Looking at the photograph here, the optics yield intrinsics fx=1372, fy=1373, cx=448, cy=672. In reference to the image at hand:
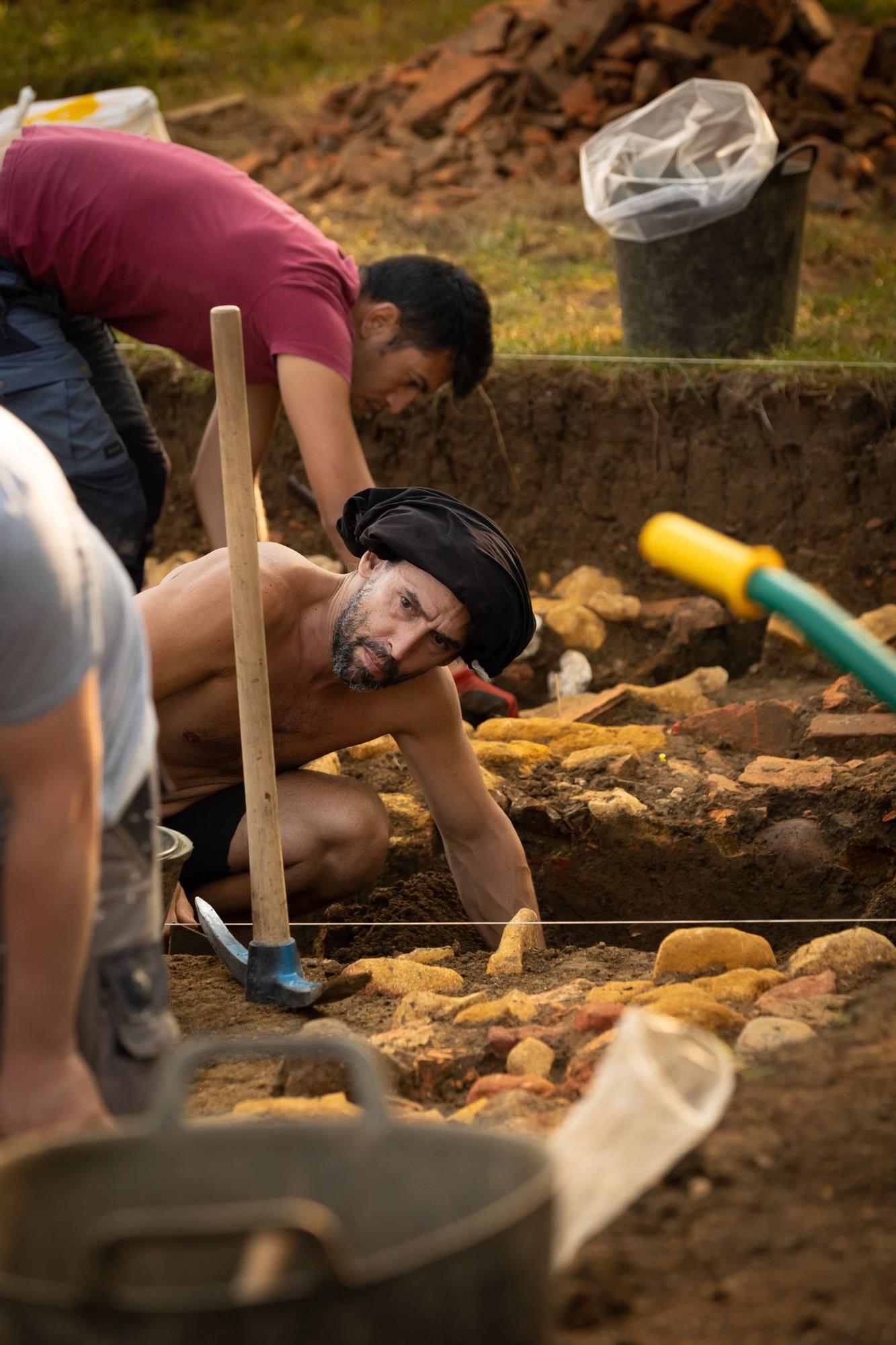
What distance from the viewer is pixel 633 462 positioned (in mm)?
5191

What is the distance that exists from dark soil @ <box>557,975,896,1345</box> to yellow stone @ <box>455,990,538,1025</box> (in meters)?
0.73

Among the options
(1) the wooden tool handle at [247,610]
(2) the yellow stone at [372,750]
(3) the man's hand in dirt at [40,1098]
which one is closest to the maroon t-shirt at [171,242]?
(1) the wooden tool handle at [247,610]

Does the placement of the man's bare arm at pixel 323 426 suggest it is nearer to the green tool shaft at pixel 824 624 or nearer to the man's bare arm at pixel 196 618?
the man's bare arm at pixel 196 618

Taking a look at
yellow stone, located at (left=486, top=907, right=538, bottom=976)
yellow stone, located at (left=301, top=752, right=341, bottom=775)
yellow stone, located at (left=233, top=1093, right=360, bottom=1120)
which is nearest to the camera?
yellow stone, located at (left=233, top=1093, right=360, bottom=1120)

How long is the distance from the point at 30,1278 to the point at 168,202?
2.76 metres

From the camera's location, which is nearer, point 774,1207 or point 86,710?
point 86,710

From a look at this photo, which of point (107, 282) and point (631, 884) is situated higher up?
point (107, 282)

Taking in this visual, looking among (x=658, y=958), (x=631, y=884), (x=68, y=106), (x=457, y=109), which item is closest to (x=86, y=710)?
(x=658, y=958)

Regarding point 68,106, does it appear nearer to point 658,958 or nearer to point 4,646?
point 658,958

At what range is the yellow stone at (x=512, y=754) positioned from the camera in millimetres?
3717

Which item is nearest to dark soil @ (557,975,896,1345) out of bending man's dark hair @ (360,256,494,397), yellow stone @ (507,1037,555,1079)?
yellow stone @ (507,1037,555,1079)

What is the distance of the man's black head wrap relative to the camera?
2.67 meters

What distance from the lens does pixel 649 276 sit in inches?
205

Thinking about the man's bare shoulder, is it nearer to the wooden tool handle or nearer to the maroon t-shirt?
the wooden tool handle
